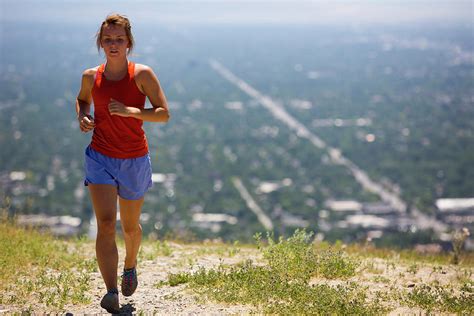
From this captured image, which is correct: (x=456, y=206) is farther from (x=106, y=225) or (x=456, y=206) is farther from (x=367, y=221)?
(x=106, y=225)

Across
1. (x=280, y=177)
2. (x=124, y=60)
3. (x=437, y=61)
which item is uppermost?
(x=124, y=60)

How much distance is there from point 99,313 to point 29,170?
65347 mm

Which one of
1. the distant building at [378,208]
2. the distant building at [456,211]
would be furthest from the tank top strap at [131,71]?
the distant building at [378,208]

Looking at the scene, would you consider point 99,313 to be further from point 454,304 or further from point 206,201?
point 206,201

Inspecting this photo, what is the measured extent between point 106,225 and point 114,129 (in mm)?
786

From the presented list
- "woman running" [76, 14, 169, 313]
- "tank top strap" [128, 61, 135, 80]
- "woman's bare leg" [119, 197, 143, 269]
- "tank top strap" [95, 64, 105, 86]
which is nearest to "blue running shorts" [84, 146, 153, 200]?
"woman running" [76, 14, 169, 313]

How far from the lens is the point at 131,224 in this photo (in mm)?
5770

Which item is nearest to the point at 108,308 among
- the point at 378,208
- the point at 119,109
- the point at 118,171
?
the point at 118,171

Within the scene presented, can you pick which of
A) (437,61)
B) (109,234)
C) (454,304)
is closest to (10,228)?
(109,234)

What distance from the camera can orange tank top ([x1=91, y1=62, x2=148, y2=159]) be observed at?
5.27 meters

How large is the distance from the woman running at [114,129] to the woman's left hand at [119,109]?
5 centimetres

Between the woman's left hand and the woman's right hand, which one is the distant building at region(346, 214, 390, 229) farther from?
the woman's left hand

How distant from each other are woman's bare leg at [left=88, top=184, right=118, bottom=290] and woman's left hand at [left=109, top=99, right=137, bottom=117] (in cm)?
67

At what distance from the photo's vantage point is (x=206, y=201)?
199 feet
